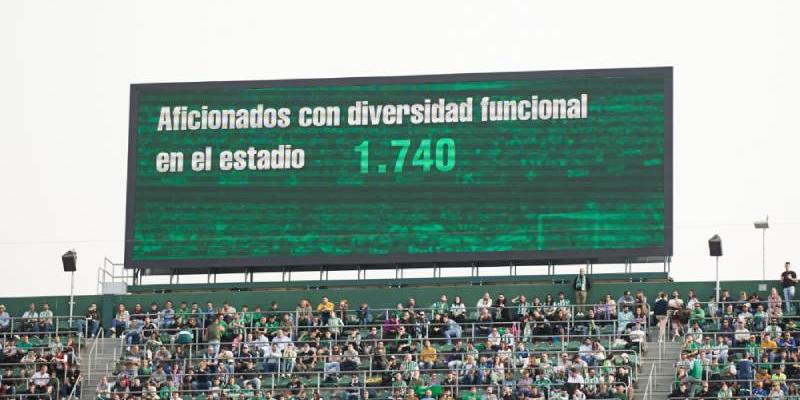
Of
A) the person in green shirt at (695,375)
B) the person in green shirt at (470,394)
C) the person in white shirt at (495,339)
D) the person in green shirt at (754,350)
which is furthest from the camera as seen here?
the person in white shirt at (495,339)

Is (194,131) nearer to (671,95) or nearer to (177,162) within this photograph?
(177,162)

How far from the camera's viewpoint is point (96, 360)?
159ft

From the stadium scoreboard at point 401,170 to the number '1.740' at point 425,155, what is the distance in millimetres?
33

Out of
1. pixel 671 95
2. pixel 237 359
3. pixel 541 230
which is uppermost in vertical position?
pixel 671 95

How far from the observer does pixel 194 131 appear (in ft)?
170

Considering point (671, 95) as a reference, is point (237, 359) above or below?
below

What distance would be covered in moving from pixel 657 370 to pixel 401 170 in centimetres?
885

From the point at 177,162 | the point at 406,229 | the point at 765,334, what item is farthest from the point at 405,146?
the point at 765,334

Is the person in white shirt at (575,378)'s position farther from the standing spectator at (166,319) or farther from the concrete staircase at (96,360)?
the concrete staircase at (96,360)

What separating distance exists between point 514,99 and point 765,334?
30.9 feet

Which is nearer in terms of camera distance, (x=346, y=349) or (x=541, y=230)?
(x=346, y=349)

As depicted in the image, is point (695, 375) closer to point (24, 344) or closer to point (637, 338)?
point (637, 338)

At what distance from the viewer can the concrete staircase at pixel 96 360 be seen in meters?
47.5

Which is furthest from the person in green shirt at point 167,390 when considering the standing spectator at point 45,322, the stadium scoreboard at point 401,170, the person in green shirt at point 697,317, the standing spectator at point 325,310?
the person in green shirt at point 697,317
